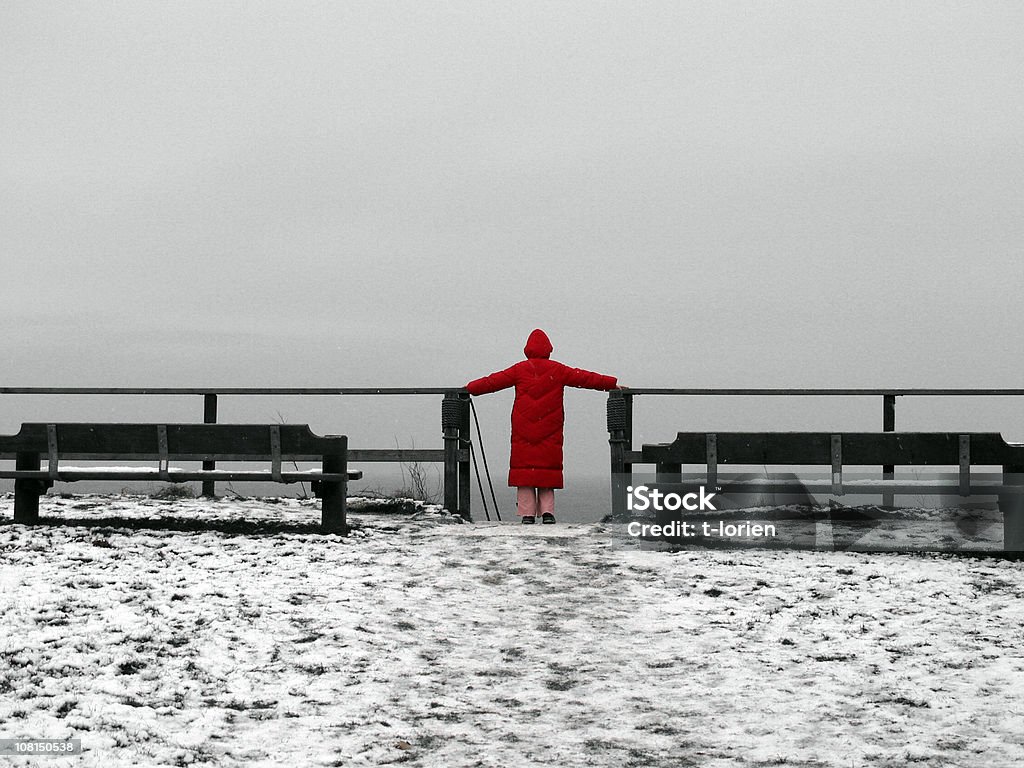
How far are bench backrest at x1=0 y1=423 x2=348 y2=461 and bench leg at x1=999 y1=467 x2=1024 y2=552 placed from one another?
5464 millimetres

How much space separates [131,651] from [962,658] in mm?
4572

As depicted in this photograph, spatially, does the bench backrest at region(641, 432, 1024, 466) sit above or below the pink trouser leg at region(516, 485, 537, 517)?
above

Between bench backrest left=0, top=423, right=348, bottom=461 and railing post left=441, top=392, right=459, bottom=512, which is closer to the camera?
bench backrest left=0, top=423, right=348, bottom=461

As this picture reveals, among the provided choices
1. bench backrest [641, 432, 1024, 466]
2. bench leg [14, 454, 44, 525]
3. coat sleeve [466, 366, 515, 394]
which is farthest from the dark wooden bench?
bench leg [14, 454, 44, 525]

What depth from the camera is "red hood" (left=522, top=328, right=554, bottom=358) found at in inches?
450

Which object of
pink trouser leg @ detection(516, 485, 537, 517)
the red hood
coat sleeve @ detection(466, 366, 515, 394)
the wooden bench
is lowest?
pink trouser leg @ detection(516, 485, 537, 517)

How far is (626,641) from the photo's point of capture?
6.91m

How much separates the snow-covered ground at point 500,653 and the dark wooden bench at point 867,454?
0.64 m

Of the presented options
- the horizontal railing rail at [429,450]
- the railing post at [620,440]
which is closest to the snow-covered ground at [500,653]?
the railing post at [620,440]

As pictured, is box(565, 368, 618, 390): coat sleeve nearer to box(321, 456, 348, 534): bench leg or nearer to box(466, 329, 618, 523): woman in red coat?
box(466, 329, 618, 523): woman in red coat

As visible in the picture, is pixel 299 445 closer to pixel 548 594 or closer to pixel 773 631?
pixel 548 594

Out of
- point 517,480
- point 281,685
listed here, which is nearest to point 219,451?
point 517,480

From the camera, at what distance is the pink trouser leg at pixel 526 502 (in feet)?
37.3

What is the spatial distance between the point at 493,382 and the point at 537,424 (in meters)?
0.66
